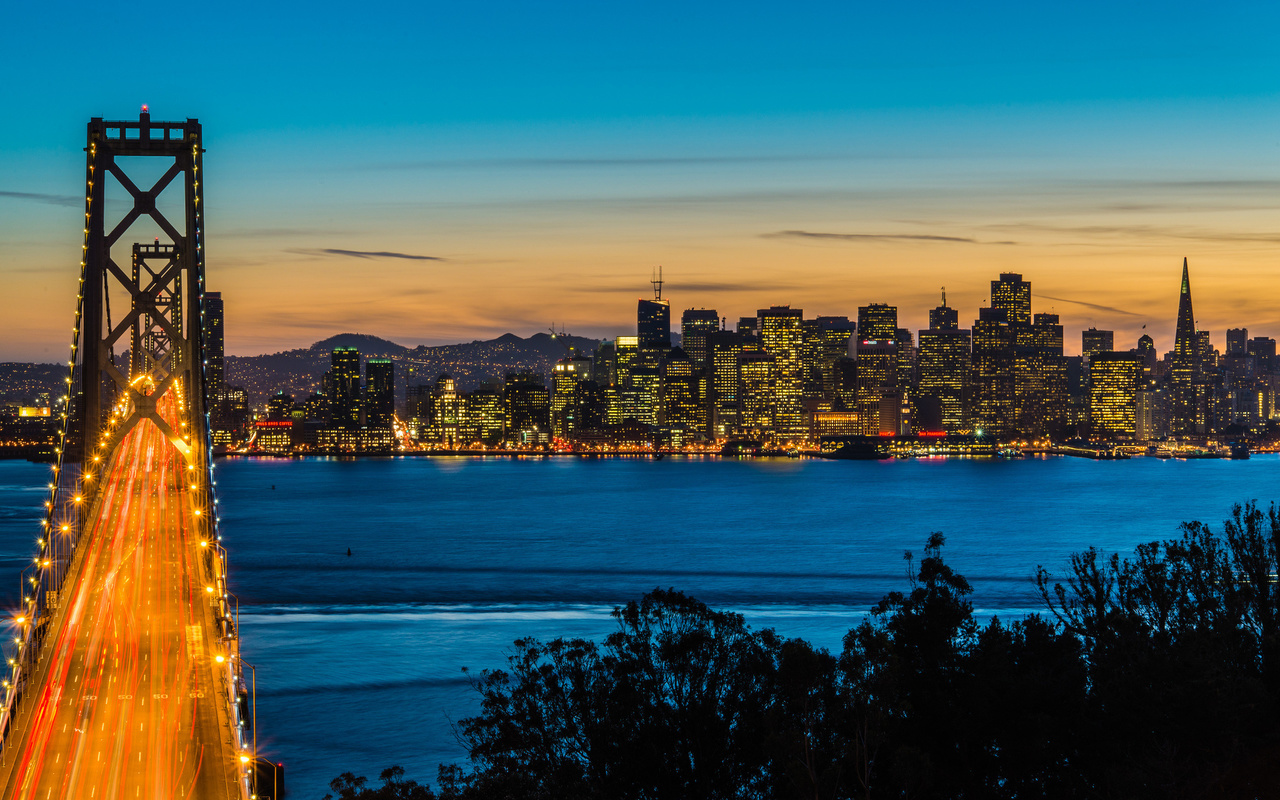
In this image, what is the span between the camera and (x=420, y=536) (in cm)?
6178

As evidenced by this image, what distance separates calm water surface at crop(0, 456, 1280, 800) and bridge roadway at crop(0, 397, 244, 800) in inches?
113

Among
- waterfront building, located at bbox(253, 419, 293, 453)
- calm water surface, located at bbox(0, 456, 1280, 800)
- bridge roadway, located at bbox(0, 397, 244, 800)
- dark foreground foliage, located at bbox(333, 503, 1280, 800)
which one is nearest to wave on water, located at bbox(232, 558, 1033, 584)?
calm water surface, located at bbox(0, 456, 1280, 800)

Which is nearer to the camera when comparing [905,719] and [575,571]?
[905,719]

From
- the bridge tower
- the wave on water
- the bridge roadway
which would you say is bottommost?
the wave on water

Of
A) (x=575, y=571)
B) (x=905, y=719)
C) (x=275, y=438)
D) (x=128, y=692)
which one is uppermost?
(x=275, y=438)

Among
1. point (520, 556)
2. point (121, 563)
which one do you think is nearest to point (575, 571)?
point (520, 556)

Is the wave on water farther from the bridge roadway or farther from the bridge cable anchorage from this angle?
the bridge roadway

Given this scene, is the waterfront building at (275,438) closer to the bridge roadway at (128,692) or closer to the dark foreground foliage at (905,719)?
the bridge roadway at (128,692)

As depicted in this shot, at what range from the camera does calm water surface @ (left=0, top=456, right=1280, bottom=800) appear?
27.2m

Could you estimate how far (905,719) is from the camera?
1500 centimetres

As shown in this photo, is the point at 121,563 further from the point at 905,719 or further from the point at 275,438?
the point at 275,438

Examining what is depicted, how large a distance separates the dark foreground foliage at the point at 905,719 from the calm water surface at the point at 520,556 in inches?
315

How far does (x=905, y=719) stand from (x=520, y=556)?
130ft

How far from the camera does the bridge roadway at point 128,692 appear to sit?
1520cm
